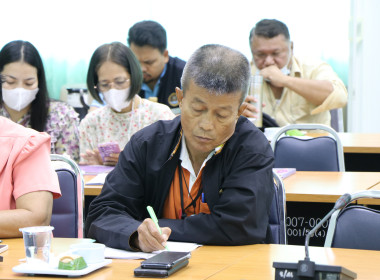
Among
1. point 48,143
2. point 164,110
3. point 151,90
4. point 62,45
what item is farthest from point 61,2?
point 48,143

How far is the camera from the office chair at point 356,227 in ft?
6.12

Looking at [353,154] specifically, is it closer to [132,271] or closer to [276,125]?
[276,125]

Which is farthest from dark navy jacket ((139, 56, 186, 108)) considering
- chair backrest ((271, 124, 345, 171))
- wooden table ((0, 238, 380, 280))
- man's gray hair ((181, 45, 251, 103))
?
wooden table ((0, 238, 380, 280))

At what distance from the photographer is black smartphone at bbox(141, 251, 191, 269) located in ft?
5.03

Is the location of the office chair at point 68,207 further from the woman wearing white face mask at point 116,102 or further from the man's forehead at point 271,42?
the man's forehead at point 271,42

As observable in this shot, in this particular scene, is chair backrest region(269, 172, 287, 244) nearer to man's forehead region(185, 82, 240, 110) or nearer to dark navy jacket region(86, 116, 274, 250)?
dark navy jacket region(86, 116, 274, 250)

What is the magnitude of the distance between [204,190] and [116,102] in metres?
1.95

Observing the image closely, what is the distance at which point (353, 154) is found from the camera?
4.14m

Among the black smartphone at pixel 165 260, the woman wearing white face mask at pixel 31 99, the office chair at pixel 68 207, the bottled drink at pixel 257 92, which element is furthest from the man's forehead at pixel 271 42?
the black smartphone at pixel 165 260

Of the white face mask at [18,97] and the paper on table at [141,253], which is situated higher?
the white face mask at [18,97]

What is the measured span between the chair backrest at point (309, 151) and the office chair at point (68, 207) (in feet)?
4.65

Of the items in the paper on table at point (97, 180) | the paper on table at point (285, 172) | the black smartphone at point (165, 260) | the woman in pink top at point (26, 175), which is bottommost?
the paper on table at point (285, 172)

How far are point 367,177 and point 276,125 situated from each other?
1.43 metres

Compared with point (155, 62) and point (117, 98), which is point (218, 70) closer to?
point (117, 98)
